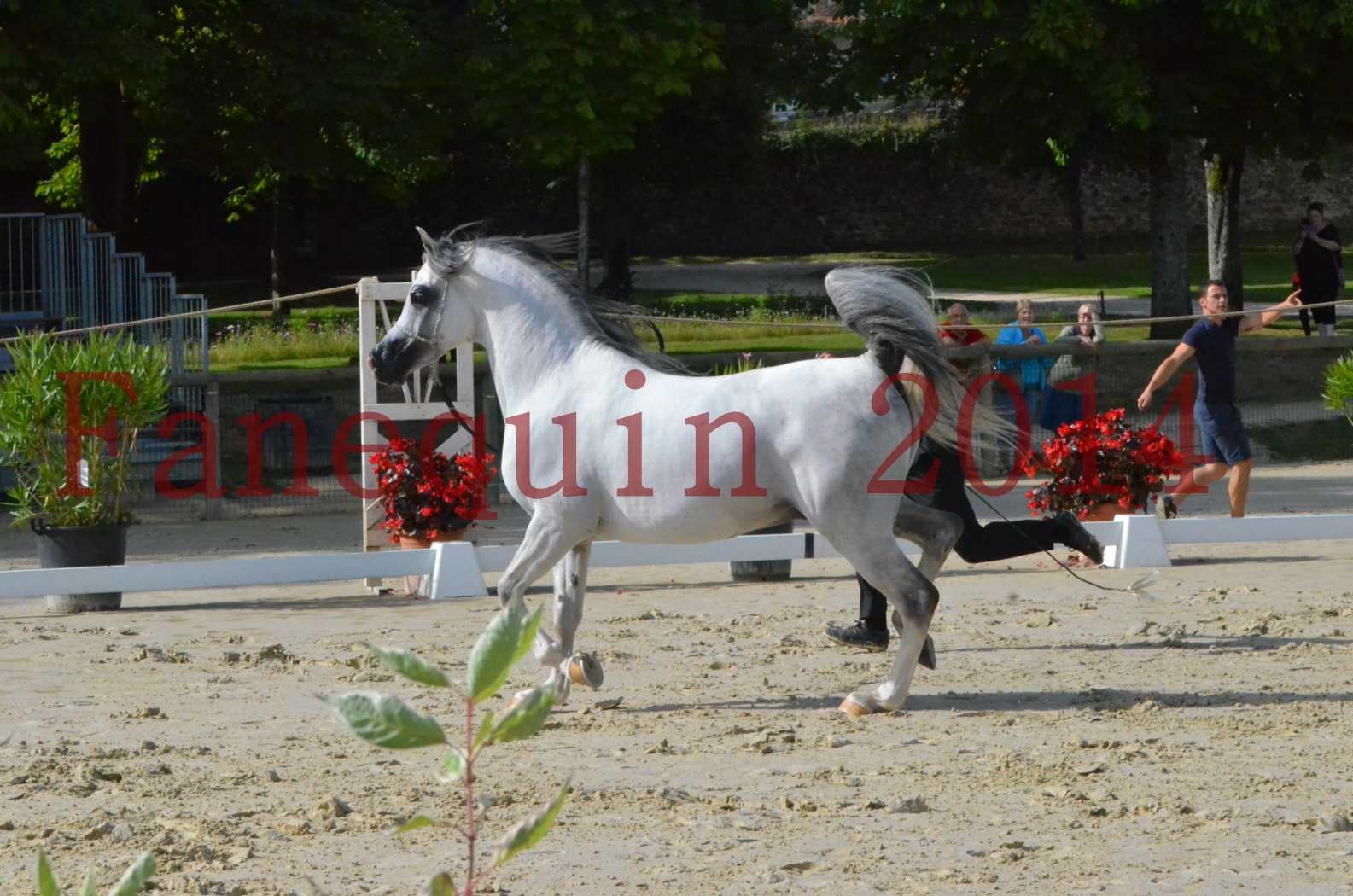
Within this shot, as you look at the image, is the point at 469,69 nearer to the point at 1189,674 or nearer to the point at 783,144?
the point at 1189,674

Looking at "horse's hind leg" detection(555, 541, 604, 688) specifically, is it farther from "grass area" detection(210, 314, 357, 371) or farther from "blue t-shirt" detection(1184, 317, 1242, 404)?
"grass area" detection(210, 314, 357, 371)

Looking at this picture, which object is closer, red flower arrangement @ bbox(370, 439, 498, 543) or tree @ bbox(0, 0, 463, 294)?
red flower arrangement @ bbox(370, 439, 498, 543)

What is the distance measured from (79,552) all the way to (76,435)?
2.25 ft

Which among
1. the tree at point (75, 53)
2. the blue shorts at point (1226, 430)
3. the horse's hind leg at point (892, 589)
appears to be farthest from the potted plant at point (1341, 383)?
the tree at point (75, 53)

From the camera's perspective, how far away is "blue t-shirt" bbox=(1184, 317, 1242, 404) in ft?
37.2

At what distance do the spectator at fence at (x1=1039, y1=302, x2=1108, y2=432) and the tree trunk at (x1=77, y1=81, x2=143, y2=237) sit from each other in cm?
1071

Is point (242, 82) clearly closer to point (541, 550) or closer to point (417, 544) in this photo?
point (417, 544)

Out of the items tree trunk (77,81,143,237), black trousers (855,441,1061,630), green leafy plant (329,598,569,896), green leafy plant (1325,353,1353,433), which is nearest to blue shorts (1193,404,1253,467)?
green leafy plant (1325,353,1353,433)

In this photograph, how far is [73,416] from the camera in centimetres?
1012

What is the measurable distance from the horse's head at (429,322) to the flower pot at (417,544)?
2.98 metres

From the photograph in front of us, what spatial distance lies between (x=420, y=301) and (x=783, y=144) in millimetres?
36523

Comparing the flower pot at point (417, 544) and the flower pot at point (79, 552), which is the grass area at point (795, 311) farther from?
the flower pot at point (79, 552)

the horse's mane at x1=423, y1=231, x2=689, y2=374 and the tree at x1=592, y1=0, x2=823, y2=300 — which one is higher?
the tree at x1=592, y1=0, x2=823, y2=300

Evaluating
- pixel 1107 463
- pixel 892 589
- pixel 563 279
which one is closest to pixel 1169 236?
pixel 1107 463
